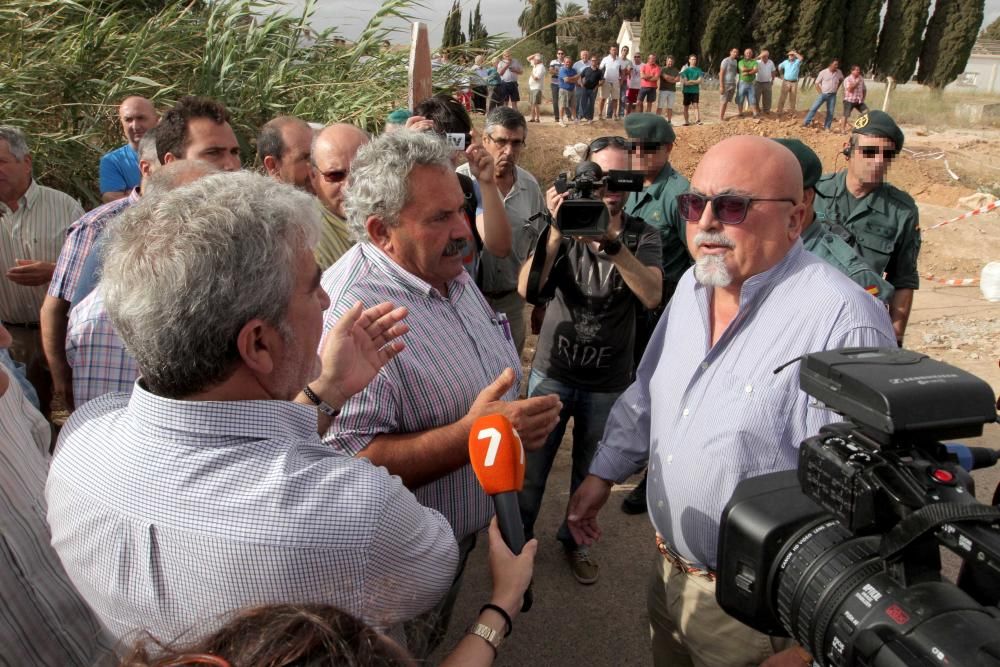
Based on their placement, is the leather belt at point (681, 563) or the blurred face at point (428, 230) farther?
the blurred face at point (428, 230)

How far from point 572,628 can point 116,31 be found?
6.31m

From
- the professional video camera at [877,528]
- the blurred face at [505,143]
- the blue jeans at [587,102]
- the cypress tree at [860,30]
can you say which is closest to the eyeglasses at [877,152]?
the blurred face at [505,143]

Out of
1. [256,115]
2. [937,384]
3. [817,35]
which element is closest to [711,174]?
[937,384]

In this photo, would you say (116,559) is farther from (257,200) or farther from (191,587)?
(257,200)

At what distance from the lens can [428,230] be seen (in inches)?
79.7

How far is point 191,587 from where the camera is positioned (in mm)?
1071

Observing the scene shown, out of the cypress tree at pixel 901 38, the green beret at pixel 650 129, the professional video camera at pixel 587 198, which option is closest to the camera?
the professional video camera at pixel 587 198

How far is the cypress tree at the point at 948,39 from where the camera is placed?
2953 centimetres

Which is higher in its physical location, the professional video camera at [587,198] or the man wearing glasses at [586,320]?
the professional video camera at [587,198]

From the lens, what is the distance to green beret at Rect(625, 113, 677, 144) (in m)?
4.27

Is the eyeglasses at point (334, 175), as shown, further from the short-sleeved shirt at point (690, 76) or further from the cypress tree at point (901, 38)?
the cypress tree at point (901, 38)

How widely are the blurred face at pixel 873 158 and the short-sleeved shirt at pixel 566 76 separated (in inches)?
549

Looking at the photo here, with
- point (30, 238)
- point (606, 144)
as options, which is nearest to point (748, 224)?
point (606, 144)

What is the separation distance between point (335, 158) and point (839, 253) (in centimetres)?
223
